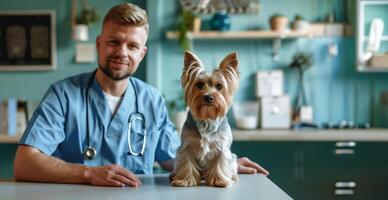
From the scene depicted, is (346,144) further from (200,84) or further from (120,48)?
(200,84)

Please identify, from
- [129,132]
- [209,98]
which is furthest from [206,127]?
[129,132]

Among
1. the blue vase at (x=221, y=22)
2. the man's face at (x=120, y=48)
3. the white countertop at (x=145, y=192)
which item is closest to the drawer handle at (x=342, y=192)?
the blue vase at (x=221, y=22)

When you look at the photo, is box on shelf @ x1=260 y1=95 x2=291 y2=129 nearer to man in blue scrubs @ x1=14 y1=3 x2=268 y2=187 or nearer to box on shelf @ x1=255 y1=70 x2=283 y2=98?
box on shelf @ x1=255 y1=70 x2=283 y2=98

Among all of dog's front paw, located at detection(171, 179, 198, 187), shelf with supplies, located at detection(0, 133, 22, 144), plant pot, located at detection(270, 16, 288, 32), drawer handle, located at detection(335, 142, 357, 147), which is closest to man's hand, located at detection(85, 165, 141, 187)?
dog's front paw, located at detection(171, 179, 198, 187)

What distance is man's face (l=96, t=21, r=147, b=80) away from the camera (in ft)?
6.13

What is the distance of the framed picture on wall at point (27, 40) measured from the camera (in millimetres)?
3965

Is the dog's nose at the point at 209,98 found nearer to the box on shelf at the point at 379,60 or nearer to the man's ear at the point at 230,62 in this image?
the man's ear at the point at 230,62

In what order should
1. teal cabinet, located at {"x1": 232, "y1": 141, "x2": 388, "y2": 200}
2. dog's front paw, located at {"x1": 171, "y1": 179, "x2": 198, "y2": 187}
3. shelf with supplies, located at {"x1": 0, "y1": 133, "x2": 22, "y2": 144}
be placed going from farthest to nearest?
teal cabinet, located at {"x1": 232, "y1": 141, "x2": 388, "y2": 200}
shelf with supplies, located at {"x1": 0, "y1": 133, "x2": 22, "y2": 144}
dog's front paw, located at {"x1": 171, "y1": 179, "x2": 198, "y2": 187}

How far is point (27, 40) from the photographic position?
397cm

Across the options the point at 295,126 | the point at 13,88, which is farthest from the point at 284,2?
the point at 13,88

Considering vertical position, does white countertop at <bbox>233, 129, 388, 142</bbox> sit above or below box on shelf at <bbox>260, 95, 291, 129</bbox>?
below

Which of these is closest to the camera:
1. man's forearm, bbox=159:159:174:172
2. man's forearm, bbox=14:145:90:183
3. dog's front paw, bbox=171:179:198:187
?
dog's front paw, bbox=171:179:198:187

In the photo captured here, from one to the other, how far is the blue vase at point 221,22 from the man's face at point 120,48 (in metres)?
1.90

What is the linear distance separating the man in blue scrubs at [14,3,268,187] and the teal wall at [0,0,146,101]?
1966 mm
